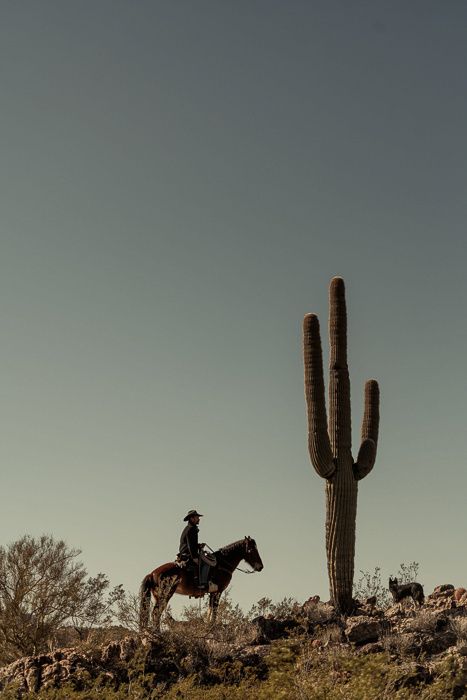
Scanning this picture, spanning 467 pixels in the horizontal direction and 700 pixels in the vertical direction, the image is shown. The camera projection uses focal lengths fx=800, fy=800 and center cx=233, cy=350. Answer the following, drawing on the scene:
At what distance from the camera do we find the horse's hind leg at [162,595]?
16456 mm

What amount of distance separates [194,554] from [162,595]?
1131 mm

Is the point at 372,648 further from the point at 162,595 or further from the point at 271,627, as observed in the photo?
the point at 162,595

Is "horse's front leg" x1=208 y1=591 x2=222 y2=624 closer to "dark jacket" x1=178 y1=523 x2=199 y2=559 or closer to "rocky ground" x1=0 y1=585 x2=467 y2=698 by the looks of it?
"rocky ground" x1=0 y1=585 x2=467 y2=698

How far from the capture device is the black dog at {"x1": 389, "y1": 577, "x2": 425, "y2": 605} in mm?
18891

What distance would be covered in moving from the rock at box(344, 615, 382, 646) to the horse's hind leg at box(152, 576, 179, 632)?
371 cm

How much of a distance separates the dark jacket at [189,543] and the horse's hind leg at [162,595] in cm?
57

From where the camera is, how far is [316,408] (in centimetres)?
1856

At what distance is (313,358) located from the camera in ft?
62.1

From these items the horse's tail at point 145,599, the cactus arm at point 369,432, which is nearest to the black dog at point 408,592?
the cactus arm at point 369,432

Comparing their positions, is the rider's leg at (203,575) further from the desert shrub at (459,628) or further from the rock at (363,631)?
the desert shrub at (459,628)

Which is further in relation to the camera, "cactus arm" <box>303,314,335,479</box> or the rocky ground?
"cactus arm" <box>303,314,335,479</box>

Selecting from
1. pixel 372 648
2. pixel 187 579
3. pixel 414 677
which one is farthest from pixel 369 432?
pixel 414 677

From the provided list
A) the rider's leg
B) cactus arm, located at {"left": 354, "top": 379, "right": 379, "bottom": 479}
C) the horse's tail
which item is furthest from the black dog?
the horse's tail

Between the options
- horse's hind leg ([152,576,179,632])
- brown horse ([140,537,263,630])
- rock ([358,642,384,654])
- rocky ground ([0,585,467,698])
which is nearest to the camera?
rocky ground ([0,585,467,698])
